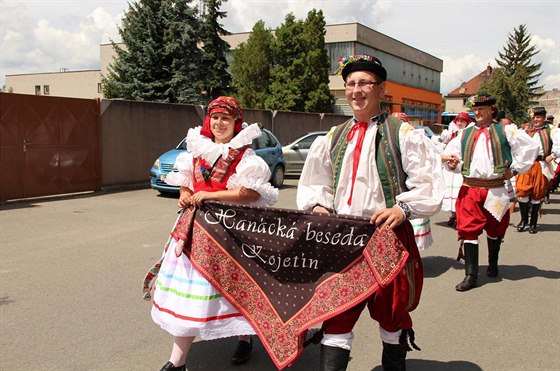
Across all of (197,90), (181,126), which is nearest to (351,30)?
(197,90)

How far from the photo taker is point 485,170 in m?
5.90

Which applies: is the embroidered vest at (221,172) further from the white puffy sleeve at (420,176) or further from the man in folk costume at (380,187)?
the white puffy sleeve at (420,176)

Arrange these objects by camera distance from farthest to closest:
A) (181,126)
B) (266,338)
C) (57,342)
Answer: (181,126), (57,342), (266,338)

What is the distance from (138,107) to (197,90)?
55.1ft

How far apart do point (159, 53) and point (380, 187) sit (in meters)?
28.7

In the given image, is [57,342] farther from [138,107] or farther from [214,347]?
[138,107]

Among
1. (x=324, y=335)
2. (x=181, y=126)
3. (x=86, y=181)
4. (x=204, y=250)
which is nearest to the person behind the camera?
(x=324, y=335)

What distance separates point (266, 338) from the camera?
3080 mm

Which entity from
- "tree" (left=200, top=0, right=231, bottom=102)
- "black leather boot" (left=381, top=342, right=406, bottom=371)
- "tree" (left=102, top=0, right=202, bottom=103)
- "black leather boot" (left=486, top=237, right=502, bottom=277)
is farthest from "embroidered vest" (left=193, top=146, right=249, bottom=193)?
"tree" (left=200, top=0, right=231, bottom=102)

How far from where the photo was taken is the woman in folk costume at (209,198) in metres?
3.24

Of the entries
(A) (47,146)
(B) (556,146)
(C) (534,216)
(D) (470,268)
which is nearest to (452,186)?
(C) (534,216)

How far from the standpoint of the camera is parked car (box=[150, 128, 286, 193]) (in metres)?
12.7

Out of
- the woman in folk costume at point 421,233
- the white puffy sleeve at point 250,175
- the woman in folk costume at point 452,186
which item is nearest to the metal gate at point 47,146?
the woman in folk costume at point 452,186

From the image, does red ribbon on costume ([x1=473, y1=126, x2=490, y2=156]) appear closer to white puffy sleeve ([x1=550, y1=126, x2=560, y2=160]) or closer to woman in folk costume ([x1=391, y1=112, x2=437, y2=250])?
woman in folk costume ([x1=391, y1=112, x2=437, y2=250])
